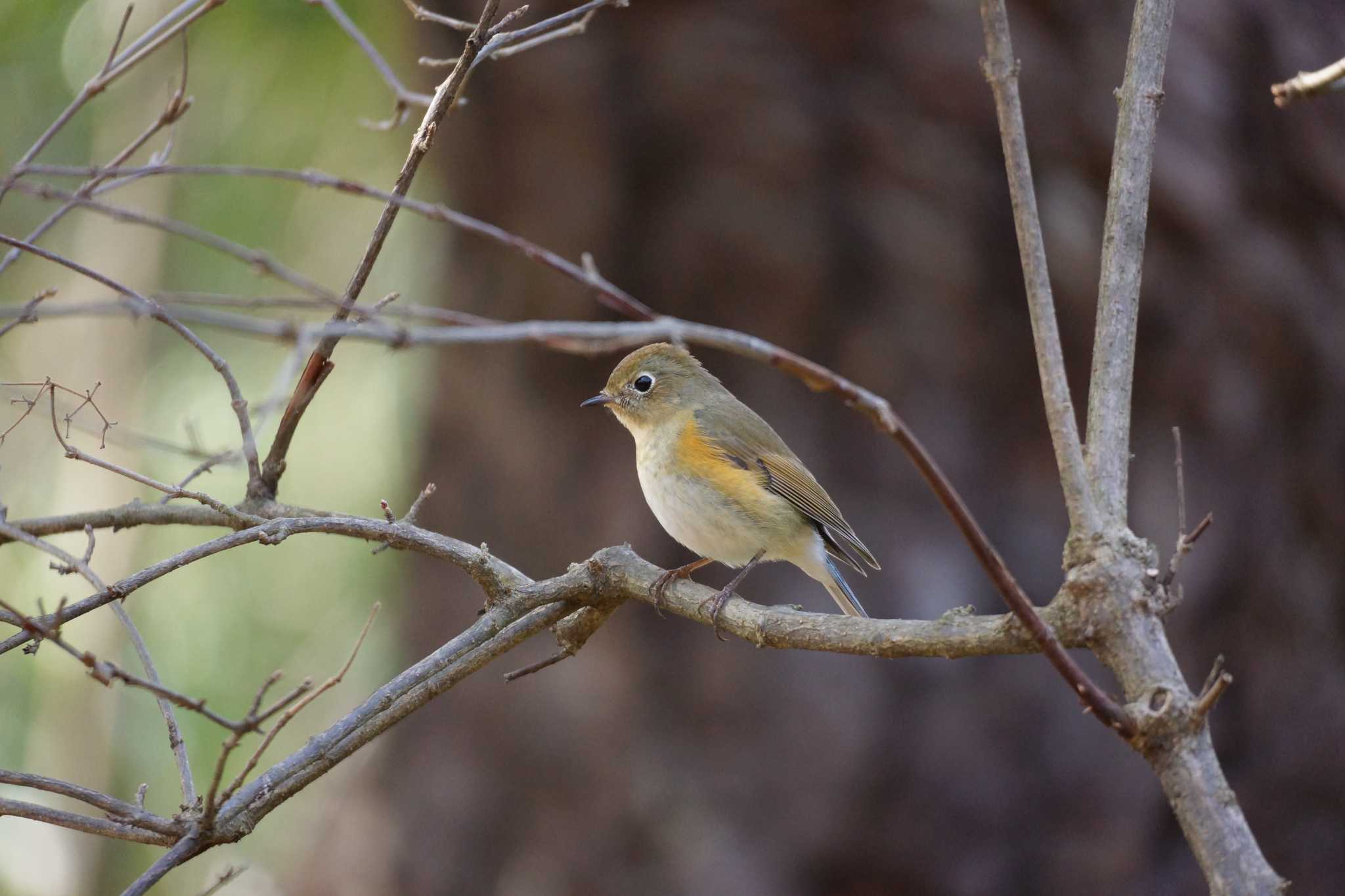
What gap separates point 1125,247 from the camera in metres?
1.91

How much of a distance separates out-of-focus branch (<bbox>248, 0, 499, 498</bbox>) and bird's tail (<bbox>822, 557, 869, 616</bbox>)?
77.8 inches

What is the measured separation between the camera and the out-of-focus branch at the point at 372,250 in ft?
7.03

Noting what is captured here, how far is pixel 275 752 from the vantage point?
28.9ft

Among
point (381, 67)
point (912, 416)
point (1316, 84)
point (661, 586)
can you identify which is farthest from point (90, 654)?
point (912, 416)

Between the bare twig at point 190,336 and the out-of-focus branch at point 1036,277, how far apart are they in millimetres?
1251

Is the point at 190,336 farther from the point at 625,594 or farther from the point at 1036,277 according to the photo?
the point at 1036,277

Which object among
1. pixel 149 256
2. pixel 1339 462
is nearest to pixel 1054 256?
pixel 1339 462

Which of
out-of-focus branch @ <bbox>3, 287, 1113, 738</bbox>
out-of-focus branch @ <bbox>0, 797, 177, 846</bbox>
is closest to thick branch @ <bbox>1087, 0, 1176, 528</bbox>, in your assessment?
out-of-focus branch @ <bbox>3, 287, 1113, 738</bbox>

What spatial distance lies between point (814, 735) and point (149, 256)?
5606 mm

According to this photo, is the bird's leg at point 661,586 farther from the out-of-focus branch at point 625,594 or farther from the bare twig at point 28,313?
the bare twig at point 28,313

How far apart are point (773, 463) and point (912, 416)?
1.93 m

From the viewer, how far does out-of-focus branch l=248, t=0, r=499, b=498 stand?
2.14 metres

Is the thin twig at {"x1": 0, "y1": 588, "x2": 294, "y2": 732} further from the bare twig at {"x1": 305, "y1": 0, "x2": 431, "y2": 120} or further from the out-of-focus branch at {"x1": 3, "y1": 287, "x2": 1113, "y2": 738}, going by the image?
the bare twig at {"x1": 305, "y1": 0, "x2": 431, "y2": 120}

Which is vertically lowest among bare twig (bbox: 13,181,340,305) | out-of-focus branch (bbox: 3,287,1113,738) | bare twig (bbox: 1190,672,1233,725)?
bare twig (bbox: 1190,672,1233,725)
